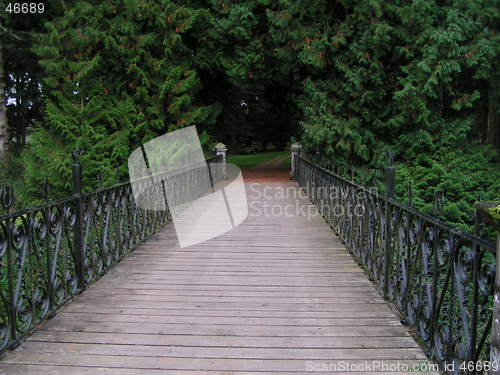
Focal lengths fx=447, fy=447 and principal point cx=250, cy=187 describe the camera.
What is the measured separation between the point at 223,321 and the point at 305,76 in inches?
536

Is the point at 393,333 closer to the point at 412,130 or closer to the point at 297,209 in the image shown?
the point at 297,209

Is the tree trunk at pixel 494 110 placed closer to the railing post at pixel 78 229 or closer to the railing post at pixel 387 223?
the railing post at pixel 387 223

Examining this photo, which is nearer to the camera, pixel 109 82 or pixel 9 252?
pixel 9 252

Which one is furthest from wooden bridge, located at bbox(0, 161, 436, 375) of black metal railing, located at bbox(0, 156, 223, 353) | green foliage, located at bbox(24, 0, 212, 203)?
green foliage, located at bbox(24, 0, 212, 203)

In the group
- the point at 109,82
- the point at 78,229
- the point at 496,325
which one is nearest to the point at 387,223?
the point at 496,325

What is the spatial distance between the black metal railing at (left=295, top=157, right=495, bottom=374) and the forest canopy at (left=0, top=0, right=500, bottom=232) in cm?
824

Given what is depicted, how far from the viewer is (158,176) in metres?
7.37

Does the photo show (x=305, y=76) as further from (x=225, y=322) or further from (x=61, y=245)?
(x=225, y=322)

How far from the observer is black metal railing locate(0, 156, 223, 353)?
10.1 feet

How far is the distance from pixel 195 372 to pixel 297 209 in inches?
260

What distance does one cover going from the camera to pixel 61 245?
4379 mm

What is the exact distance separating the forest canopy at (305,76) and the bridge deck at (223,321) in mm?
8680

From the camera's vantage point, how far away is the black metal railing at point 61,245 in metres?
3.08

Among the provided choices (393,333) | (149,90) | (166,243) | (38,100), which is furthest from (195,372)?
(38,100)
